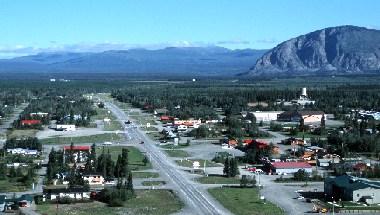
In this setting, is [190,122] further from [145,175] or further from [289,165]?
[145,175]

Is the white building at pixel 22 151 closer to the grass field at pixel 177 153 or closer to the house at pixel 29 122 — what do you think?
the grass field at pixel 177 153

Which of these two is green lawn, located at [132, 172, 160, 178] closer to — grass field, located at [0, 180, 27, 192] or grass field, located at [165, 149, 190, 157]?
grass field, located at [0, 180, 27, 192]

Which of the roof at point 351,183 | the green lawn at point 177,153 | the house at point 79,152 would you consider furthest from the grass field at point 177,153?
the roof at point 351,183

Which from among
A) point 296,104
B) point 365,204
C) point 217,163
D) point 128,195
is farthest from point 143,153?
point 296,104

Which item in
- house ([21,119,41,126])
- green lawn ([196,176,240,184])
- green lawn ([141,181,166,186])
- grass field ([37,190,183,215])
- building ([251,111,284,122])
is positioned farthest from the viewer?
building ([251,111,284,122])

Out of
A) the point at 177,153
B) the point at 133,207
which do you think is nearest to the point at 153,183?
the point at 133,207

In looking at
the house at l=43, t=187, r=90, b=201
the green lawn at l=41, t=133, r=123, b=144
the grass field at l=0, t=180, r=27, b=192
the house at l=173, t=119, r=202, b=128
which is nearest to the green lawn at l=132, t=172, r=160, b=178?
the grass field at l=0, t=180, r=27, b=192
